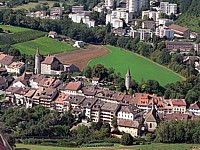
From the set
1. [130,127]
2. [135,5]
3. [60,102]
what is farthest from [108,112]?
[135,5]

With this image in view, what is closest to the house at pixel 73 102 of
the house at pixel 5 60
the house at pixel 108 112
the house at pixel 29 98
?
the house at pixel 108 112

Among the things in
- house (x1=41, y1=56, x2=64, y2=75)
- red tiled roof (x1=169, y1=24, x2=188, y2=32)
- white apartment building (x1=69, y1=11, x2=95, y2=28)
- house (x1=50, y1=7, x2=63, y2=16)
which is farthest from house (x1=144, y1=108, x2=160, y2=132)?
house (x1=50, y1=7, x2=63, y2=16)

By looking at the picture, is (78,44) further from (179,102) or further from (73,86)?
(179,102)

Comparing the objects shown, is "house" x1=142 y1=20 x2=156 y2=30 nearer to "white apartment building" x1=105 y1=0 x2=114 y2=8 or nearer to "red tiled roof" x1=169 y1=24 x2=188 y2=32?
"red tiled roof" x1=169 y1=24 x2=188 y2=32

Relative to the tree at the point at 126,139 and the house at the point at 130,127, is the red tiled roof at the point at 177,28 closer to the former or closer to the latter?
the house at the point at 130,127

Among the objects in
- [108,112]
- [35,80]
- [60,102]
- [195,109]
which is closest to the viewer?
[108,112]

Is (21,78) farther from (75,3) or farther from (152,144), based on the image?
(75,3)
